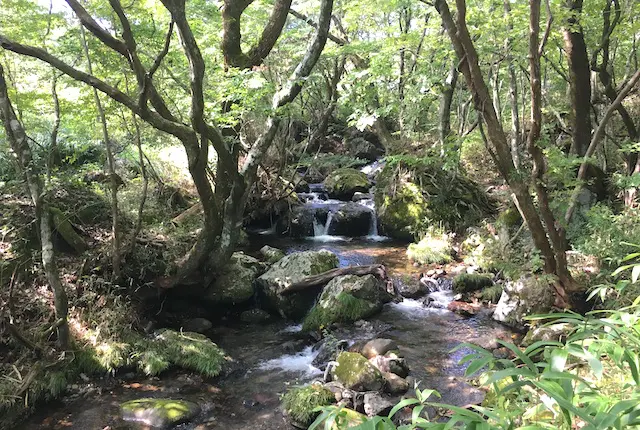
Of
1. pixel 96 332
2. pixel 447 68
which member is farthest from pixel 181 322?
pixel 447 68

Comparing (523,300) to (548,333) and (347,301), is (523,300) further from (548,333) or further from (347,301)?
(347,301)

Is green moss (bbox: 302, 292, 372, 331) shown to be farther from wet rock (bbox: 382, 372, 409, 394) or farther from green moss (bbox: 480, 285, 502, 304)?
green moss (bbox: 480, 285, 502, 304)

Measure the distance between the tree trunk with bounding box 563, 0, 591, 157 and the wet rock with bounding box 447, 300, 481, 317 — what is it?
12.5 feet

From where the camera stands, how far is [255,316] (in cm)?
834

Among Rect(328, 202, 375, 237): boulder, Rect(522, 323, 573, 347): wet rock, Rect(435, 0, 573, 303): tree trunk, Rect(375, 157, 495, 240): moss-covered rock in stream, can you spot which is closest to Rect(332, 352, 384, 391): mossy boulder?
Rect(522, 323, 573, 347): wet rock

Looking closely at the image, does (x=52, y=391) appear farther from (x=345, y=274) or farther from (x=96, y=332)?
(x=345, y=274)

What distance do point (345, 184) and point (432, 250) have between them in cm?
600

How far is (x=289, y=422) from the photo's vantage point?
5082 millimetres

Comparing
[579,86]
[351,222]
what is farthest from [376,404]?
[351,222]

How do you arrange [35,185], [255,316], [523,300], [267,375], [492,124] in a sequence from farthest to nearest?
[255,316]
[523,300]
[267,375]
[492,124]
[35,185]

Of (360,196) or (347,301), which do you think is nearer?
(347,301)

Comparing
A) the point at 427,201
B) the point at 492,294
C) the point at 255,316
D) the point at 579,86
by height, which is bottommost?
the point at 492,294

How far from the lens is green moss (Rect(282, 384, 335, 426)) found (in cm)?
501

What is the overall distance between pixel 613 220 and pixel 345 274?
16.4 ft
